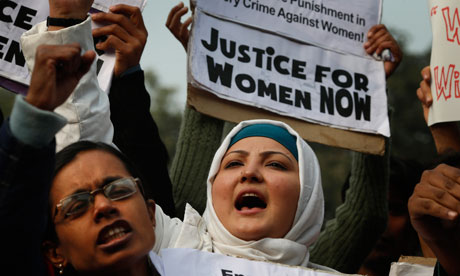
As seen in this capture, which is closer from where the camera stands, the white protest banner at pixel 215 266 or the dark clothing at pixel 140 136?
the white protest banner at pixel 215 266

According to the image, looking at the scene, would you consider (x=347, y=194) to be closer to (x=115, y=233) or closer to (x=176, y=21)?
(x=176, y=21)

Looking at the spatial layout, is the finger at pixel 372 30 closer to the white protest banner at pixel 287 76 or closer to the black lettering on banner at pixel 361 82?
the white protest banner at pixel 287 76

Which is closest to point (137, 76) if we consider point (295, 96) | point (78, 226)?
point (295, 96)

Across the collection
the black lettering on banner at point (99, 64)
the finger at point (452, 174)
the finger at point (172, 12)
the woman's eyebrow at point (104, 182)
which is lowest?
the woman's eyebrow at point (104, 182)

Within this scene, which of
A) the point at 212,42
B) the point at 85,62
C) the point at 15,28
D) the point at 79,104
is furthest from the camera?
the point at 212,42

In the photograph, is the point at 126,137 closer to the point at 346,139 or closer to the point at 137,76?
the point at 137,76

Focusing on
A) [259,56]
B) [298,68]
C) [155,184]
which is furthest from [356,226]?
[155,184]

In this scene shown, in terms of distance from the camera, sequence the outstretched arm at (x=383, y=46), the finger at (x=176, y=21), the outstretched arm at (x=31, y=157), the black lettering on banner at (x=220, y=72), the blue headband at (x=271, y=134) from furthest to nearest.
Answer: the outstretched arm at (x=383, y=46), the finger at (x=176, y=21), the black lettering on banner at (x=220, y=72), the blue headband at (x=271, y=134), the outstretched arm at (x=31, y=157)

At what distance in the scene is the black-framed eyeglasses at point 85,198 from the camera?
2.69 metres

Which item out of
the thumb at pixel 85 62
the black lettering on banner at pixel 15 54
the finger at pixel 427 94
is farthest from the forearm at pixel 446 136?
the thumb at pixel 85 62

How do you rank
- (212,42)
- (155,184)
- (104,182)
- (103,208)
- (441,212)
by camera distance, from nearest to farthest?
(103,208) → (104,182) → (441,212) → (155,184) → (212,42)

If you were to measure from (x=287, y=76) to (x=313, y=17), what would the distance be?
422mm

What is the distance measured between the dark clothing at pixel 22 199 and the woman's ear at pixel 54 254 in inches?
15.3

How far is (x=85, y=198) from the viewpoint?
271 centimetres
